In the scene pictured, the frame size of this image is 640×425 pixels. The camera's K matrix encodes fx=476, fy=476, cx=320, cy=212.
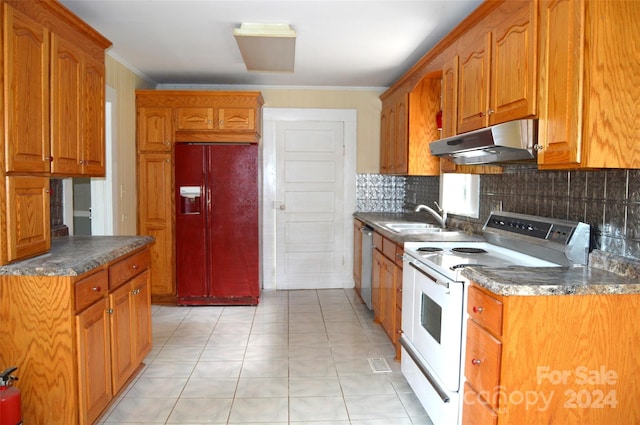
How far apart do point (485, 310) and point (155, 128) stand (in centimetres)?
381

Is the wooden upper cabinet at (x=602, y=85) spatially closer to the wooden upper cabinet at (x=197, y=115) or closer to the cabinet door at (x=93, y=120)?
the cabinet door at (x=93, y=120)

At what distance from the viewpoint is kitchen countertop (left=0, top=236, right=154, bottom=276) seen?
6.64ft

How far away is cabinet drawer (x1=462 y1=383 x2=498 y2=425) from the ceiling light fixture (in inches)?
98.7

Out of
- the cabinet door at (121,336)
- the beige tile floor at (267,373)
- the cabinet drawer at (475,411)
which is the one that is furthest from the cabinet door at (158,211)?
the cabinet drawer at (475,411)

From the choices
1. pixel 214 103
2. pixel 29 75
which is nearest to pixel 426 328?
pixel 29 75

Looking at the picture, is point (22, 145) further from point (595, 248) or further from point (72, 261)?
point (595, 248)

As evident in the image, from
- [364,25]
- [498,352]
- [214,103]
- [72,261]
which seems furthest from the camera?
[214,103]

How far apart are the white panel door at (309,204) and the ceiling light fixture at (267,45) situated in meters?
1.30

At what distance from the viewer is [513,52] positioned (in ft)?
7.47

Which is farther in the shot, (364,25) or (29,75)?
(364,25)

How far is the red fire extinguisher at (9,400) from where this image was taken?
1870 millimetres

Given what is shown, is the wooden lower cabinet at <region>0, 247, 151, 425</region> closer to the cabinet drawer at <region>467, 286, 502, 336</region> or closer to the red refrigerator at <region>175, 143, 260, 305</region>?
the cabinet drawer at <region>467, 286, 502, 336</region>

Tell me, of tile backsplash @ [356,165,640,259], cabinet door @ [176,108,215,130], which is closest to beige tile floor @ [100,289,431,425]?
tile backsplash @ [356,165,640,259]

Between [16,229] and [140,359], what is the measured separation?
1.23 m
